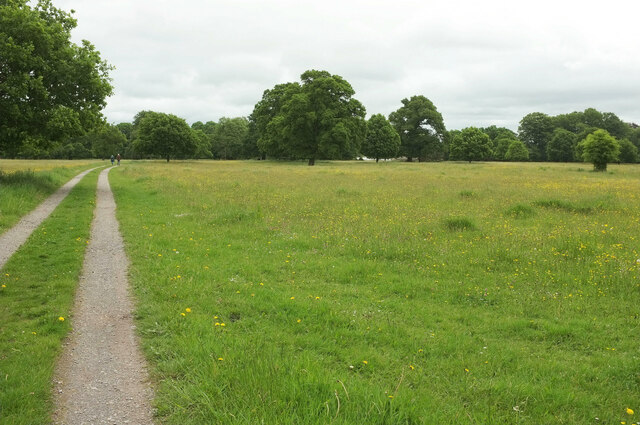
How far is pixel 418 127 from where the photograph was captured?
290 ft

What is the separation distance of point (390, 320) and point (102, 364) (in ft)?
12.8

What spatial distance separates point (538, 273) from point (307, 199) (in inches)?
499

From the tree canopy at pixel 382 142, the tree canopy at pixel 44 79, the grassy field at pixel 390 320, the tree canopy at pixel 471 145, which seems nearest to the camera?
the grassy field at pixel 390 320

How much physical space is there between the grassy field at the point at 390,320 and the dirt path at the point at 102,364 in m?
0.24

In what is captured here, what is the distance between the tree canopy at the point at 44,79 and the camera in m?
19.3

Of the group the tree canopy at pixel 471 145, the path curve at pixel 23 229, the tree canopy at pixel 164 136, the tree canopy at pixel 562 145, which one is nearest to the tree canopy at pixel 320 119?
the tree canopy at pixel 164 136

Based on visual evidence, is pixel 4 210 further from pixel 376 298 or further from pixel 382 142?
pixel 382 142

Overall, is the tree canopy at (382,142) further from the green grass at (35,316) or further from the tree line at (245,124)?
the green grass at (35,316)

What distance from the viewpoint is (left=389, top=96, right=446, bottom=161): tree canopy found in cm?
8619

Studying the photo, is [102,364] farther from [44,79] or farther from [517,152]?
[517,152]

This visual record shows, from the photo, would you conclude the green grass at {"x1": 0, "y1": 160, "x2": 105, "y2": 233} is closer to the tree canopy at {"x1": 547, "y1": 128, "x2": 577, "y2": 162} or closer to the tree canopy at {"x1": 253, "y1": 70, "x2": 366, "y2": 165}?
the tree canopy at {"x1": 253, "y1": 70, "x2": 366, "y2": 165}

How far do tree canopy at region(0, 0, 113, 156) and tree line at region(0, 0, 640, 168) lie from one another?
51 mm

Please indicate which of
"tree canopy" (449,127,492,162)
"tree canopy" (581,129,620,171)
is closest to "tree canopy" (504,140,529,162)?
"tree canopy" (449,127,492,162)

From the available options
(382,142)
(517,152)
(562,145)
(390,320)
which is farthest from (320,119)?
(562,145)
